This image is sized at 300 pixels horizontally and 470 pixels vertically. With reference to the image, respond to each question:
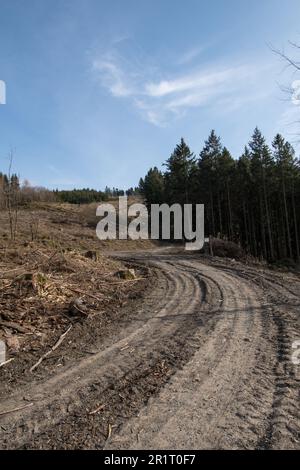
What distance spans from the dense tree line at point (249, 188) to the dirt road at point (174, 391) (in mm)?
32683

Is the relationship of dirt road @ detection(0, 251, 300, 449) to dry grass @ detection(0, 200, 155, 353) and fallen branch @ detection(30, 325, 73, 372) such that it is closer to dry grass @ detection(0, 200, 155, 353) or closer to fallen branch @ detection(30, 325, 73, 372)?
fallen branch @ detection(30, 325, 73, 372)

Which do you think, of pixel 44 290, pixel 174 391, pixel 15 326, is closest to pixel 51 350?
pixel 15 326

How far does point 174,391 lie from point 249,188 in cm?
4114

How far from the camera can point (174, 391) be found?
5020 mm

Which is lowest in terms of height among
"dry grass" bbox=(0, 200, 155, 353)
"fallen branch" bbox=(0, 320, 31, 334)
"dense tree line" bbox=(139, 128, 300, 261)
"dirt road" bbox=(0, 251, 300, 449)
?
"dirt road" bbox=(0, 251, 300, 449)

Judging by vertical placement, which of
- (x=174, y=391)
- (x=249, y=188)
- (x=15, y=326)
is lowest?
(x=174, y=391)

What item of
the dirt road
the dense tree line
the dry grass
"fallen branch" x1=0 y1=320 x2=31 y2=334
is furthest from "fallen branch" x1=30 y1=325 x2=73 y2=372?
the dense tree line

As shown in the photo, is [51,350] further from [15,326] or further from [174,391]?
[174,391]

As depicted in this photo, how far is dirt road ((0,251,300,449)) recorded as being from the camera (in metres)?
3.98

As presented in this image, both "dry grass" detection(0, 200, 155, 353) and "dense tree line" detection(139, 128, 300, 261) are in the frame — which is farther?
"dense tree line" detection(139, 128, 300, 261)

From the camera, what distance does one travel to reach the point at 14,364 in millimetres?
6312

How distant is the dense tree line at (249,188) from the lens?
41250 mm

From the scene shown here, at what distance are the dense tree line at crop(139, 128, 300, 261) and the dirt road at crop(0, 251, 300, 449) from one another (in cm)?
3268
